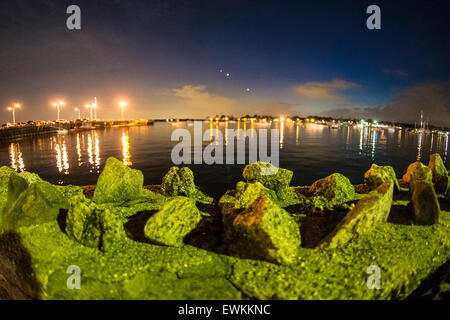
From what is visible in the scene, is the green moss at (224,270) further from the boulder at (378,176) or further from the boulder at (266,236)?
the boulder at (378,176)

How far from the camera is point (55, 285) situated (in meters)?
5.98

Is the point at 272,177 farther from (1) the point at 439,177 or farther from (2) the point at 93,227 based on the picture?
(1) the point at 439,177

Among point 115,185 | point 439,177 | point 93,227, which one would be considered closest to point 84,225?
point 93,227

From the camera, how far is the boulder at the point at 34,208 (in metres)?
7.80

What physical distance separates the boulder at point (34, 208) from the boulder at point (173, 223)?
3.39 metres

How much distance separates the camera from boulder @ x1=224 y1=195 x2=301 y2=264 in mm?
6668

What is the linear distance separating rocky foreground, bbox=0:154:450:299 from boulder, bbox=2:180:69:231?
0.03 m

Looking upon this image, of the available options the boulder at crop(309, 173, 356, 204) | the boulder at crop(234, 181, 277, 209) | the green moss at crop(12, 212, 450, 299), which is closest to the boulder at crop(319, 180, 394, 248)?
the green moss at crop(12, 212, 450, 299)

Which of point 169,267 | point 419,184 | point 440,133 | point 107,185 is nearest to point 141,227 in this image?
point 169,267

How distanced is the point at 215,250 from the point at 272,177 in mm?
7353

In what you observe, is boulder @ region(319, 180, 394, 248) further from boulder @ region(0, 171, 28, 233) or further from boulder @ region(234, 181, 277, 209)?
boulder @ region(0, 171, 28, 233)

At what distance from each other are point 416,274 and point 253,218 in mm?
4638

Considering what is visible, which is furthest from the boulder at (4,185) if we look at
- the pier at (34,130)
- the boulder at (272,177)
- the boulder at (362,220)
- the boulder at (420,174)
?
the pier at (34,130)

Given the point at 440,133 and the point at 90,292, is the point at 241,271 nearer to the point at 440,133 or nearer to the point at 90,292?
the point at 90,292
